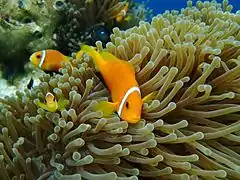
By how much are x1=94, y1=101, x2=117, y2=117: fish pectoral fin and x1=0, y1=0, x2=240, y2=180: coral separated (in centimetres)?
2

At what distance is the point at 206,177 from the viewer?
60.1 inches

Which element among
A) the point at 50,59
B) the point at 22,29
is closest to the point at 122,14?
the point at 22,29

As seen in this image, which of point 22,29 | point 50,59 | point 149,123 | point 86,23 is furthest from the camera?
point 86,23

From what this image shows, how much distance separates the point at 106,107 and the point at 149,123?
17 cm

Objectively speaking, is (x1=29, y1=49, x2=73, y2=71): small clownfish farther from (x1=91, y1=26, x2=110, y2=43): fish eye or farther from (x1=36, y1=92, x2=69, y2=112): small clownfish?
(x1=36, y1=92, x2=69, y2=112): small clownfish

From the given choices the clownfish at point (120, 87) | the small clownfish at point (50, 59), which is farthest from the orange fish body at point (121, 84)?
the small clownfish at point (50, 59)

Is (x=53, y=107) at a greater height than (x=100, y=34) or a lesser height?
lesser

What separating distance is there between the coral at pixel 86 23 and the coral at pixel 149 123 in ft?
3.82

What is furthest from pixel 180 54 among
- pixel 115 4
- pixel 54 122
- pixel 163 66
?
pixel 115 4

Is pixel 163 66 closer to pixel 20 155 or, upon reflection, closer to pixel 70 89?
pixel 70 89

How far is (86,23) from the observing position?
3.05m

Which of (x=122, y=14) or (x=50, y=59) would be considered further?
(x=122, y=14)

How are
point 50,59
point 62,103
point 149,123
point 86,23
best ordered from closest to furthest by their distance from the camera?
point 149,123
point 62,103
point 50,59
point 86,23

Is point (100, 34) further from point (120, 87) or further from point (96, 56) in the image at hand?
point (120, 87)
